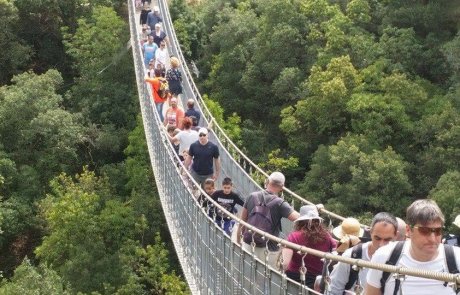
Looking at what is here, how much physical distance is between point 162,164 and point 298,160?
1095cm

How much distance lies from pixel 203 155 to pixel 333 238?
3963 millimetres

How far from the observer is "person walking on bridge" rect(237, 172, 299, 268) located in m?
6.74

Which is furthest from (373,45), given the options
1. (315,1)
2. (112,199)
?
(112,199)

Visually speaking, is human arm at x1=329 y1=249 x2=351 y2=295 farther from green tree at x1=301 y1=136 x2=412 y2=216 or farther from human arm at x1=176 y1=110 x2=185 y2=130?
green tree at x1=301 y1=136 x2=412 y2=216

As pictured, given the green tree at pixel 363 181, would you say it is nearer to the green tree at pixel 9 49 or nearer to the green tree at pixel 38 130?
the green tree at pixel 38 130

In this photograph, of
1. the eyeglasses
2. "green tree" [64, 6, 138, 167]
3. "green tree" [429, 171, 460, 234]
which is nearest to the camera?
the eyeglasses

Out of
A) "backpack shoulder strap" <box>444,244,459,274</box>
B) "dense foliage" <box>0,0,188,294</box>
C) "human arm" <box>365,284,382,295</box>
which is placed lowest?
"dense foliage" <box>0,0,188,294</box>

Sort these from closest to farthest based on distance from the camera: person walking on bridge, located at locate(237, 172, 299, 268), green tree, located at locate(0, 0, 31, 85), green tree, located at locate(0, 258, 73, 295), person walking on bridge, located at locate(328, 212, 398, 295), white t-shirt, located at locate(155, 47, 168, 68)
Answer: person walking on bridge, located at locate(328, 212, 398, 295)
person walking on bridge, located at locate(237, 172, 299, 268)
white t-shirt, located at locate(155, 47, 168, 68)
green tree, located at locate(0, 258, 73, 295)
green tree, located at locate(0, 0, 31, 85)

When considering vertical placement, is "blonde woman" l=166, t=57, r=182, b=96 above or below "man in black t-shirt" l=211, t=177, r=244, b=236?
above

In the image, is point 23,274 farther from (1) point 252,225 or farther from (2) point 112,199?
(1) point 252,225

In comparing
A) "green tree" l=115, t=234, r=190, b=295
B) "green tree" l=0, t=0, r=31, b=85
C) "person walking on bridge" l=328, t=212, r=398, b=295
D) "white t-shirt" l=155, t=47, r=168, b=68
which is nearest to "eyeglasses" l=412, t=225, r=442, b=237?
"person walking on bridge" l=328, t=212, r=398, b=295

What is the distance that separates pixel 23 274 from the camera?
1831 centimetres

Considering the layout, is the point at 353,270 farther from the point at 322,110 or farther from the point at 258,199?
the point at 322,110

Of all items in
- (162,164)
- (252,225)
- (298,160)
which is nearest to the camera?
(252,225)
